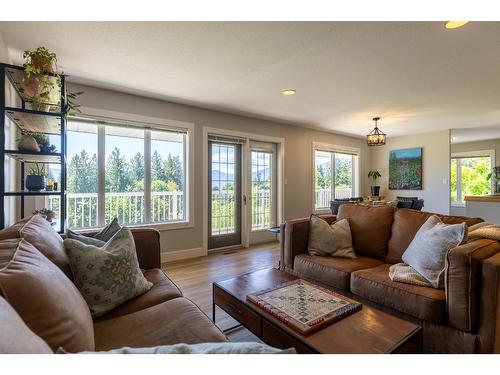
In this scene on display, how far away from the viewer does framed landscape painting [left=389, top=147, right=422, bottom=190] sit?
235 inches

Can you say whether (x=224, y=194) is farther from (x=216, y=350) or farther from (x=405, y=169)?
(x=405, y=169)

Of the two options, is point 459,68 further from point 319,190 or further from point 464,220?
point 319,190

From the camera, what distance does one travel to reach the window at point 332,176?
5770mm

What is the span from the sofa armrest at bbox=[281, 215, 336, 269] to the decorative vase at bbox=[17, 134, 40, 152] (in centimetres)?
225

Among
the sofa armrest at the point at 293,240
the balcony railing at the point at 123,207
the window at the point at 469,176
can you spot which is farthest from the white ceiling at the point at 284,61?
the window at the point at 469,176

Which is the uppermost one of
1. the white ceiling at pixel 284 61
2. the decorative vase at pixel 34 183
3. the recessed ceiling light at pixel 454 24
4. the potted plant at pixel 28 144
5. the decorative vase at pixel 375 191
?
the white ceiling at pixel 284 61

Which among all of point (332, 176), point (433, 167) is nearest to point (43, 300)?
point (332, 176)

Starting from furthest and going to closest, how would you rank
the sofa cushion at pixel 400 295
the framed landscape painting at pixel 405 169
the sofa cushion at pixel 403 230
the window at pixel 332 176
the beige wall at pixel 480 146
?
1. the beige wall at pixel 480 146
2. the framed landscape painting at pixel 405 169
3. the window at pixel 332 176
4. the sofa cushion at pixel 403 230
5. the sofa cushion at pixel 400 295

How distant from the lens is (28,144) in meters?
2.04

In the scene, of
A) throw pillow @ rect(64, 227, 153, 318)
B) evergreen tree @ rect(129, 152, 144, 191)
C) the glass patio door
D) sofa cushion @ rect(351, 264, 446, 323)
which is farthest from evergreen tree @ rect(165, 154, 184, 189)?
sofa cushion @ rect(351, 264, 446, 323)

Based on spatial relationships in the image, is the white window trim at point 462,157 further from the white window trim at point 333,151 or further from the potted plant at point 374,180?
the white window trim at point 333,151

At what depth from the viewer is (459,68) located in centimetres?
261

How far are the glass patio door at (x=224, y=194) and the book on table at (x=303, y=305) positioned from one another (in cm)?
271

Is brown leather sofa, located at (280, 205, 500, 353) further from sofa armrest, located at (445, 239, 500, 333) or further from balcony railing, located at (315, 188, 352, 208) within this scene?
balcony railing, located at (315, 188, 352, 208)
